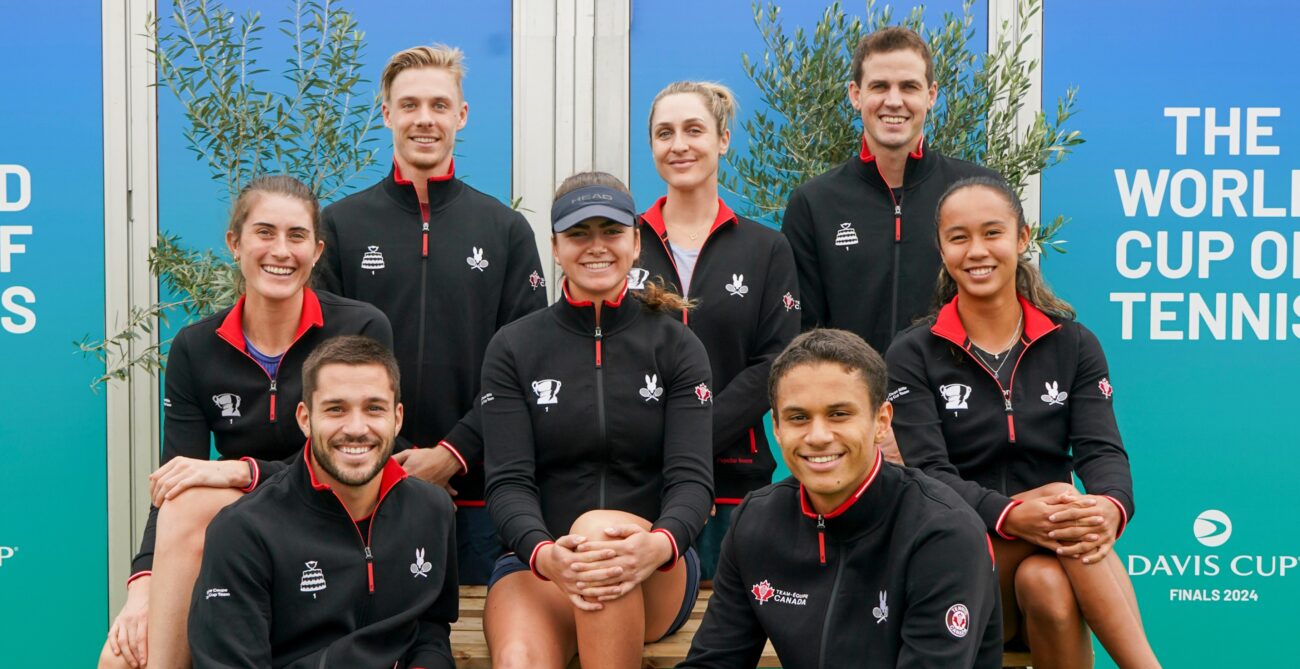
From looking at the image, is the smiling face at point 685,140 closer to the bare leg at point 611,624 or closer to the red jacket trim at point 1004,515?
the bare leg at point 611,624

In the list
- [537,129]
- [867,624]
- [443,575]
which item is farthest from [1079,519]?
[537,129]

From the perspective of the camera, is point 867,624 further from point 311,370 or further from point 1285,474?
point 1285,474

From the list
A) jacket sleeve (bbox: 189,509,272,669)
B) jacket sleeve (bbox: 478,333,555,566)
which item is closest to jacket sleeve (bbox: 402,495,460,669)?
jacket sleeve (bbox: 478,333,555,566)

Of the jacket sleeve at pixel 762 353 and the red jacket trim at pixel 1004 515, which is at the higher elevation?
the jacket sleeve at pixel 762 353

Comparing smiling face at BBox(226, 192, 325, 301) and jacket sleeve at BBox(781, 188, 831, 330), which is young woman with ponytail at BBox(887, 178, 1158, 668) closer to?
jacket sleeve at BBox(781, 188, 831, 330)

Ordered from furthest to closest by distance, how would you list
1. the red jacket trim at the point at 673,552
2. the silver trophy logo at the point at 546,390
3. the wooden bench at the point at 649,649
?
the silver trophy logo at the point at 546,390, the wooden bench at the point at 649,649, the red jacket trim at the point at 673,552

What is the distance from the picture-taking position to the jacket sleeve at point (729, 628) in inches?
102

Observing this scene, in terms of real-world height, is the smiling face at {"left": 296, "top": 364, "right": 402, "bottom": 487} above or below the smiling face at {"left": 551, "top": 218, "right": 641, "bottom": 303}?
below

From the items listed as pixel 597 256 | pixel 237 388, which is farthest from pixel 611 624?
pixel 237 388

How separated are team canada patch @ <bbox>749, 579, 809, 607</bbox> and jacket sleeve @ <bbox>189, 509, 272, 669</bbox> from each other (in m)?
0.99

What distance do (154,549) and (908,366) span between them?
178cm

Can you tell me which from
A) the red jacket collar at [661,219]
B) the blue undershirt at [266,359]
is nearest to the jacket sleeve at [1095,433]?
the red jacket collar at [661,219]

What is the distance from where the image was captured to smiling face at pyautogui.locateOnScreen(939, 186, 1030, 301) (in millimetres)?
3068

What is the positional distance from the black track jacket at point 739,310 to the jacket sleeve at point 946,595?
101cm
